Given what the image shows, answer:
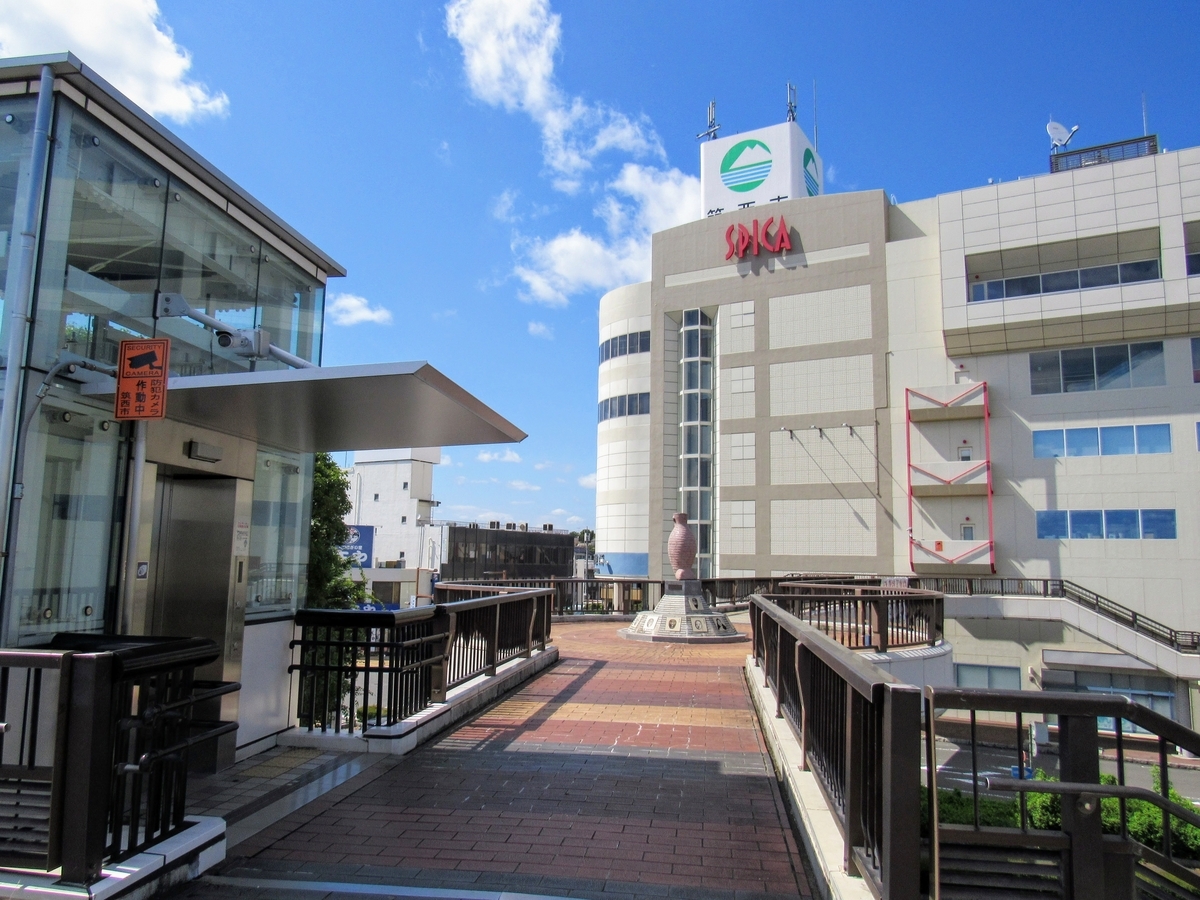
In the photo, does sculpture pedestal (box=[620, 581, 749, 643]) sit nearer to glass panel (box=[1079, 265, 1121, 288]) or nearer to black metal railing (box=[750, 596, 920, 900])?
black metal railing (box=[750, 596, 920, 900])

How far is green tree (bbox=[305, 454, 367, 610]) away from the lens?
76.0 ft

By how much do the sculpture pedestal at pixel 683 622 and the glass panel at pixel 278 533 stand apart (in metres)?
9.54

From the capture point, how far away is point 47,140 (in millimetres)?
4617

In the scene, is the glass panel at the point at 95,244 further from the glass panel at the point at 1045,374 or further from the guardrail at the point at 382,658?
the glass panel at the point at 1045,374

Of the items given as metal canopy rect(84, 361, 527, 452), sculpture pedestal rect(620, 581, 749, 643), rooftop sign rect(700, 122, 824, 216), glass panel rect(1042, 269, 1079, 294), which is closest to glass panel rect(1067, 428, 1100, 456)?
glass panel rect(1042, 269, 1079, 294)

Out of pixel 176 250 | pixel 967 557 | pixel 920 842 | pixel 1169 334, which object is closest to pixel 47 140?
pixel 176 250

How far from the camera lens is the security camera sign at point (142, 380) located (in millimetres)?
4848

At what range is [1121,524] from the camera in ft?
100

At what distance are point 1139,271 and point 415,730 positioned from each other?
33.8m

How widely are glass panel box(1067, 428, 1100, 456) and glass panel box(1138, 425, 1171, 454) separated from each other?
1449 millimetres

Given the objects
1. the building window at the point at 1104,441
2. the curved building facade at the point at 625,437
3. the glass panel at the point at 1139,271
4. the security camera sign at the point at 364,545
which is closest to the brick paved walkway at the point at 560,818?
the building window at the point at 1104,441

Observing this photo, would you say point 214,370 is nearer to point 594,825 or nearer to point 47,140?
point 47,140

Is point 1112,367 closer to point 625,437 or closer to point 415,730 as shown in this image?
point 625,437

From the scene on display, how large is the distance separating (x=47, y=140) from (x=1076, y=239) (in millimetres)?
34597
